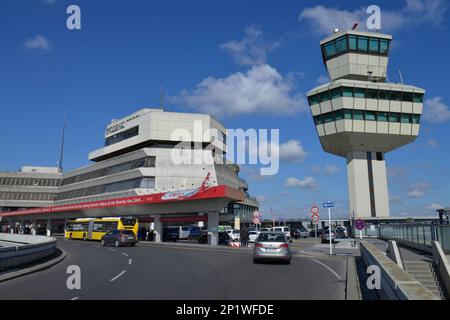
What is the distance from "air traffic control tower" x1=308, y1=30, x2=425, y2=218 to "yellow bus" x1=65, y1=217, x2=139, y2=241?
108ft

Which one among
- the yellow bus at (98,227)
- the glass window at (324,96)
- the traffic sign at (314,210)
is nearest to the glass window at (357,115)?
the glass window at (324,96)

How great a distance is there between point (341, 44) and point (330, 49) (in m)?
2.20

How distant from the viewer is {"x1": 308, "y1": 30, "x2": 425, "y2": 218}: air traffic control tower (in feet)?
193

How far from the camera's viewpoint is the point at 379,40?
61.9m

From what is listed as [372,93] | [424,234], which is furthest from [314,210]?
[372,93]

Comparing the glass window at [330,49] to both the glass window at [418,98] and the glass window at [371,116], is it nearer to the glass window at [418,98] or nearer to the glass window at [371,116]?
the glass window at [371,116]

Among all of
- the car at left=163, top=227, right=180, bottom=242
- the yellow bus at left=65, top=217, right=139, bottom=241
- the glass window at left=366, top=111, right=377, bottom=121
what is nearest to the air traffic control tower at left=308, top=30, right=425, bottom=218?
the glass window at left=366, top=111, right=377, bottom=121

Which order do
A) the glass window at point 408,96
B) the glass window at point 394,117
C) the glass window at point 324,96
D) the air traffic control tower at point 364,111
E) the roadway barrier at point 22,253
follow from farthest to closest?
the glass window at point 408,96 → the glass window at point 324,96 → the glass window at point 394,117 → the air traffic control tower at point 364,111 → the roadway barrier at point 22,253

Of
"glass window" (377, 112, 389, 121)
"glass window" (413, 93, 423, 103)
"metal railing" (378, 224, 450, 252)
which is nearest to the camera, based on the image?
"metal railing" (378, 224, 450, 252)

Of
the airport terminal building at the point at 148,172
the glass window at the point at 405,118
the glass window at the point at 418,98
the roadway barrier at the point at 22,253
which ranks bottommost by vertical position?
the roadway barrier at the point at 22,253

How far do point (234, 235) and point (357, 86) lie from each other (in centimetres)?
3042

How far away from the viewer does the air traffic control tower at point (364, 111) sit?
58.7m

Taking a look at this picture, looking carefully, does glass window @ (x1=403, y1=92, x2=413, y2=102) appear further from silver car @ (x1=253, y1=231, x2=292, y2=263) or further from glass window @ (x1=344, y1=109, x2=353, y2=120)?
silver car @ (x1=253, y1=231, x2=292, y2=263)

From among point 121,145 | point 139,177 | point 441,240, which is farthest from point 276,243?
point 121,145
